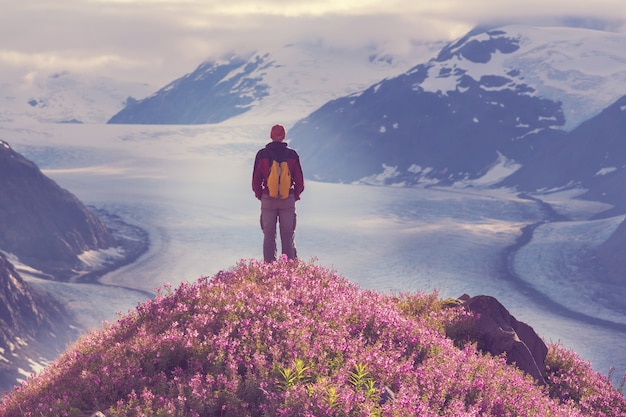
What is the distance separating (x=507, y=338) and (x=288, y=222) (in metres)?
4.63

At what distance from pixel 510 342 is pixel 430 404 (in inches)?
123

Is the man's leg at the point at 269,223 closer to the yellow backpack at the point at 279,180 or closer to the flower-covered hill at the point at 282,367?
the yellow backpack at the point at 279,180

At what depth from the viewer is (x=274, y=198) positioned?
13.7m

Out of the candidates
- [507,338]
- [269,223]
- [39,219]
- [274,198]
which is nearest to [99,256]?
[39,219]

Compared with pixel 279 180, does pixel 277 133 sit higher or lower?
higher

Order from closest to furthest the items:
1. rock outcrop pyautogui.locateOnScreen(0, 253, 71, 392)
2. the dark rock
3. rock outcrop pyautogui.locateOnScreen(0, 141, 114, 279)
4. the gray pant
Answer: the dark rock → the gray pant → rock outcrop pyautogui.locateOnScreen(0, 253, 71, 392) → rock outcrop pyautogui.locateOnScreen(0, 141, 114, 279)

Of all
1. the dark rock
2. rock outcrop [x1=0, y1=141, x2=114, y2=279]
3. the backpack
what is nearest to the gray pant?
the backpack

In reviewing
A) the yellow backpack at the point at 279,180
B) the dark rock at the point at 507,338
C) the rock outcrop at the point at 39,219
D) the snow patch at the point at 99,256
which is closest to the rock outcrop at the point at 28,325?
the snow patch at the point at 99,256

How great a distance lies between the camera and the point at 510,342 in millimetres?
11000

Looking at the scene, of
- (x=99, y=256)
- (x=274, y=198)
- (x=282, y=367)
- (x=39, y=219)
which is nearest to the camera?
(x=282, y=367)

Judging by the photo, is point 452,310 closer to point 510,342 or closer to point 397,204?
point 510,342

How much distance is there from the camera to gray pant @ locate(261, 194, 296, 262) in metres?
13.6

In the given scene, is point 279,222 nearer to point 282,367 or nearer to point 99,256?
point 282,367

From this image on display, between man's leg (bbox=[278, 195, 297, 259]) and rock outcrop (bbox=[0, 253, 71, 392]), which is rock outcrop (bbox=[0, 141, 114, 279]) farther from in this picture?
man's leg (bbox=[278, 195, 297, 259])
